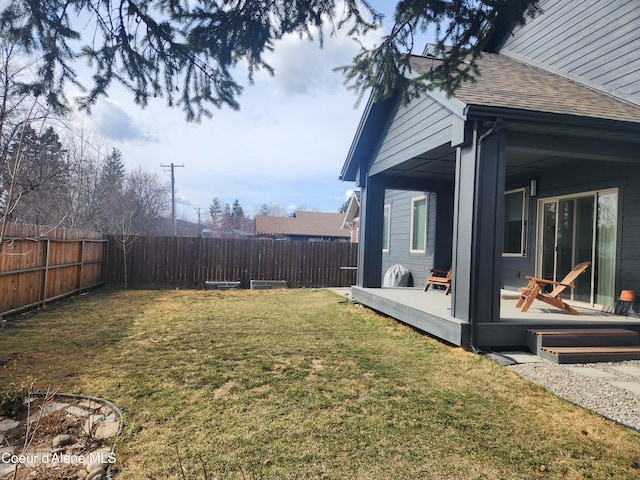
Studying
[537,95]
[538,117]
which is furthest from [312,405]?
[537,95]

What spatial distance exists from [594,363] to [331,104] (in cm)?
608

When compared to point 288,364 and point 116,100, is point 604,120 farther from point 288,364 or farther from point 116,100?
point 116,100

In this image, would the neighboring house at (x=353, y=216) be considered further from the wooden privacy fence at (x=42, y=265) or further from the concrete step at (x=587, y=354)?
the concrete step at (x=587, y=354)

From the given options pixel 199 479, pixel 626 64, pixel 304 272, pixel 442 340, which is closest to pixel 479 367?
pixel 442 340

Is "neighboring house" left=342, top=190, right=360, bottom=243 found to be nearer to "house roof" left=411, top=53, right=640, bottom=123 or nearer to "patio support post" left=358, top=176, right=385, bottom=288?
"patio support post" left=358, top=176, right=385, bottom=288

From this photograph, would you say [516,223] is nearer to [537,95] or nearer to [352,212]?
[537,95]

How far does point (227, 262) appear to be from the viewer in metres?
12.5

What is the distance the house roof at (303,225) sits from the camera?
32.9 metres

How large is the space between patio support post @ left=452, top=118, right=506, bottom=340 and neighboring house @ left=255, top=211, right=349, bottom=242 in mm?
27531

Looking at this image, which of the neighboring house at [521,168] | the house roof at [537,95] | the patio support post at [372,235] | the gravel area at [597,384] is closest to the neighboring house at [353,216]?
the neighboring house at [521,168]

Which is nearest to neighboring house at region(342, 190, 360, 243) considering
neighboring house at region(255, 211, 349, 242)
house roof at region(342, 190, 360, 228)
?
house roof at region(342, 190, 360, 228)

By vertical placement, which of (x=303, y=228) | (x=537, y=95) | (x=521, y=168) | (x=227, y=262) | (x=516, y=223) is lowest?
(x=227, y=262)

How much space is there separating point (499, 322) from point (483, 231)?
1.11 m

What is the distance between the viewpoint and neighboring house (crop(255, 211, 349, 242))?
107 feet
